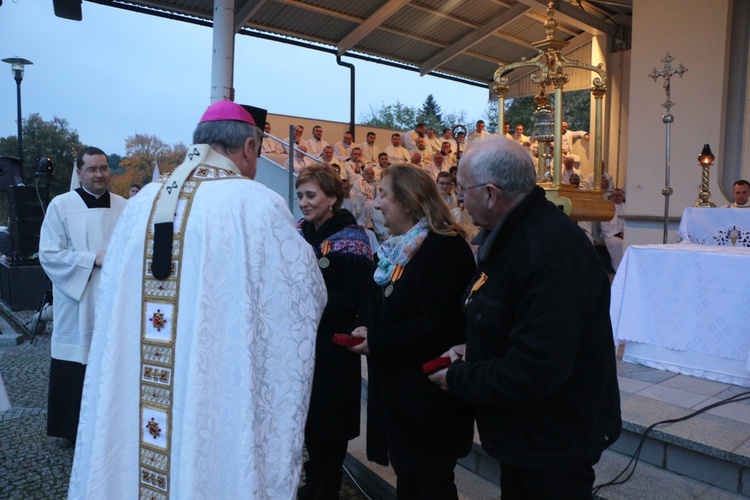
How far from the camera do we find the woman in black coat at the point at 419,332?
2123 mm

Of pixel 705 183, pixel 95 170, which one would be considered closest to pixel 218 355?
pixel 95 170

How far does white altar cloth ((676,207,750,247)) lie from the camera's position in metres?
4.58

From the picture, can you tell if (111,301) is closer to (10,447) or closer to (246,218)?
(246,218)

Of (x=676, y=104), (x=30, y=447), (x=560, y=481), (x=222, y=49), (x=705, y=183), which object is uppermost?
(x=222, y=49)

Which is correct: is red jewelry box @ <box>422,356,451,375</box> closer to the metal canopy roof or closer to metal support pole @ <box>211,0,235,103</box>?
metal support pole @ <box>211,0,235,103</box>

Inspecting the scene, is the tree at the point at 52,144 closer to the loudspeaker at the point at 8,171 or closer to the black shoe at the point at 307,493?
the loudspeaker at the point at 8,171

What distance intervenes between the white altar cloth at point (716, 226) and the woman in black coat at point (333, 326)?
3418 mm

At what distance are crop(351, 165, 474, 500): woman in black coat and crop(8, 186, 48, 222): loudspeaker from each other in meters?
8.23

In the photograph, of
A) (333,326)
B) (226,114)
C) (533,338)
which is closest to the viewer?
(533,338)

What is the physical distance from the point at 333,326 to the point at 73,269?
69.4 inches

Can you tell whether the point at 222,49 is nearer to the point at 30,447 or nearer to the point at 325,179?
the point at 30,447

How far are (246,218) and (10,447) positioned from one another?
2.94 m

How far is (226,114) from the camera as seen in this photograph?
1.97 m

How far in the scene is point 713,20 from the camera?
23.7 feet
